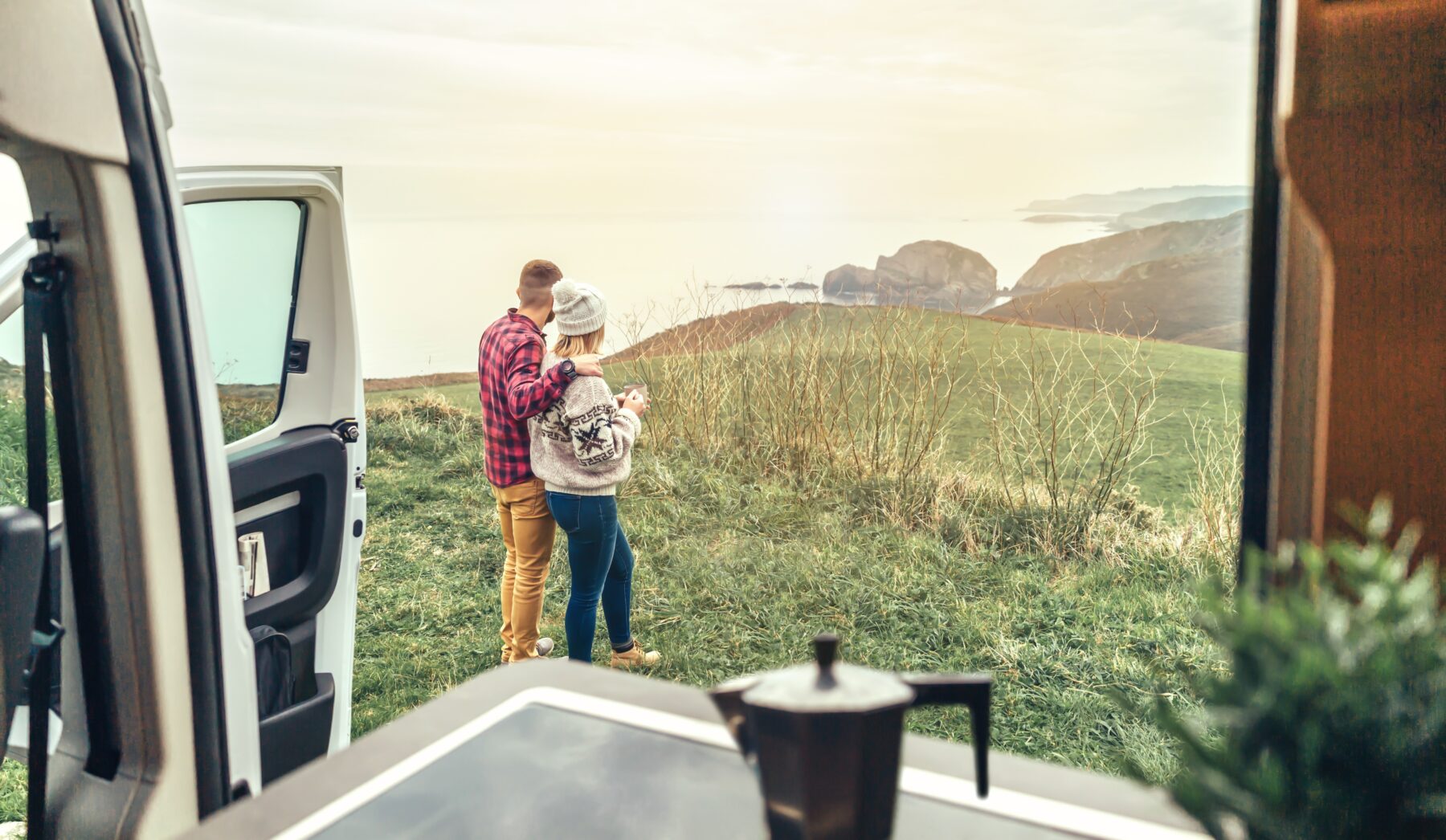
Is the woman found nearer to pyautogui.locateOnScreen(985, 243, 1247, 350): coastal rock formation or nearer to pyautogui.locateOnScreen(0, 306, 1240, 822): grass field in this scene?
pyautogui.locateOnScreen(0, 306, 1240, 822): grass field

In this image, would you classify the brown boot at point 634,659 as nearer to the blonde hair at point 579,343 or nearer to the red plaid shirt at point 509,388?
the red plaid shirt at point 509,388

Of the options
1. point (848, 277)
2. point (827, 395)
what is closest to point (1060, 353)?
point (827, 395)

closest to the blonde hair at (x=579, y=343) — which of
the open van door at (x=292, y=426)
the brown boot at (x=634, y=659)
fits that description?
the open van door at (x=292, y=426)

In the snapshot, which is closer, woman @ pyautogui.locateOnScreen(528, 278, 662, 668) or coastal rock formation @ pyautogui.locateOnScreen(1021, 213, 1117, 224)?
woman @ pyautogui.locateOnScreen(528, 278, 662, 668)

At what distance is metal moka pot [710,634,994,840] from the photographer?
58cm

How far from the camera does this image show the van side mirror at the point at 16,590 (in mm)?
1165

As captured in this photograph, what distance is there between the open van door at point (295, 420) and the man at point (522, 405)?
76cm

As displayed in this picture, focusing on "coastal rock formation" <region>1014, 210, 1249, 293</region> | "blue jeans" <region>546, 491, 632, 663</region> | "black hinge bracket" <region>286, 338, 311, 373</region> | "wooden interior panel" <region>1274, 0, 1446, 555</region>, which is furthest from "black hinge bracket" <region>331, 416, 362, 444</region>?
"coastal rock formation" <region>1014, 210, 1249, 293</region>

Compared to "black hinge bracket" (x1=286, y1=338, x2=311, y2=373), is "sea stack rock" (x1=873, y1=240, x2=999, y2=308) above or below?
above

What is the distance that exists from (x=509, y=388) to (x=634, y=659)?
1.29 metres

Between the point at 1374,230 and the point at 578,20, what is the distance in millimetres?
11416

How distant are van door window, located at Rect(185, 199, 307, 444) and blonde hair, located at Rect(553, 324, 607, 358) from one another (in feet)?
3.07

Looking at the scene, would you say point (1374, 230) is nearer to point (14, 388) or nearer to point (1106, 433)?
point (14, 388)

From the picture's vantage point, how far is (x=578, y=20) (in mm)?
11180
